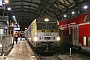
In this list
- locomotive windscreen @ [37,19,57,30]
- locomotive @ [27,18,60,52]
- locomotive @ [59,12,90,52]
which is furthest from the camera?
locomotive windscreen @ [37,19,57,30]

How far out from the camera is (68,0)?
31609mm

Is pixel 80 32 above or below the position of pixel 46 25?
below

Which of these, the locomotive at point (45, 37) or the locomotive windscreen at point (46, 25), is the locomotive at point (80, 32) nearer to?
the locomotive at point (45, 37)

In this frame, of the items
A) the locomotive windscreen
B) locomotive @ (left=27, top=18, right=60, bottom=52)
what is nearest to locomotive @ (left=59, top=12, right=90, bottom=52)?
locomotive @ (left=27, top=18, right=60, bottom=52)

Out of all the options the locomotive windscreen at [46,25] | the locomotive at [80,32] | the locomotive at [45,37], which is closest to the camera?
the locomotive at [80,32]

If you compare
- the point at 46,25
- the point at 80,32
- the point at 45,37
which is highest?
the point at 46,25

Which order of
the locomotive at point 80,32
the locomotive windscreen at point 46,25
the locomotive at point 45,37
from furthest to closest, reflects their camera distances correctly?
the locomotive windscreen at point 46,25 → the locomotive at point 45,37 → the locomotive at point 80,32

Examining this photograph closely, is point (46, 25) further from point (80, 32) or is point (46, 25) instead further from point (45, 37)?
point (80, 32)

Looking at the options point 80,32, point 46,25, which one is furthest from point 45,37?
point 80,32

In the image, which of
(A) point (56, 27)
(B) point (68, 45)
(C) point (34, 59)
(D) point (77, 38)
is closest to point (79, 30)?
(D) point (77, 38)

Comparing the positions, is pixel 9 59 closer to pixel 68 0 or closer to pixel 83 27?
pixel 83 27

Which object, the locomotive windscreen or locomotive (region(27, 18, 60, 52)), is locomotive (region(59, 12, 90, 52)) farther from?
the locomotive windscreen

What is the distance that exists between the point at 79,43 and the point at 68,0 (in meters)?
13.6

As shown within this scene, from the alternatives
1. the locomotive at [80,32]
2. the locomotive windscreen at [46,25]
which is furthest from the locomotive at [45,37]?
the locomotive at [80,32]
